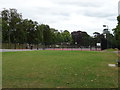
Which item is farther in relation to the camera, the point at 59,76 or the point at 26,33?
the point at 26,33

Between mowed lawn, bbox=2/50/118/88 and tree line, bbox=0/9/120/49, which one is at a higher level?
tree line, bbox=0/9/120/49

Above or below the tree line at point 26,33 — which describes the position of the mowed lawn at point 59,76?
below

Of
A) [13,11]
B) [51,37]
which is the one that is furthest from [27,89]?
[51,37]

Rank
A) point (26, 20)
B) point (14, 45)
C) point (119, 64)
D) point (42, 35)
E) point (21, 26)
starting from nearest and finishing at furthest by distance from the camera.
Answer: point (119, 64)
point (14, 45)
point (21, 26)
point (26, 20)
point (42, 35)

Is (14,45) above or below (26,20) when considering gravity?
below

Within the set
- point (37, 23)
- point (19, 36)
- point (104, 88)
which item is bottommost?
point (104, 88)

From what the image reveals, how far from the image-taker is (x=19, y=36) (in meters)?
72.3

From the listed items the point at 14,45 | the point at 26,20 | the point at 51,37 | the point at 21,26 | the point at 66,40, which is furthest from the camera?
the point at 66,40

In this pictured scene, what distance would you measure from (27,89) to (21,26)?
67.8m

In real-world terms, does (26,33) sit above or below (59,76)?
above

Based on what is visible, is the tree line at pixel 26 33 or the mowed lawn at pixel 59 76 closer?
the mowed lawn at pixel 59 76

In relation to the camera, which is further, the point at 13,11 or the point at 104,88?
the point at 13,11

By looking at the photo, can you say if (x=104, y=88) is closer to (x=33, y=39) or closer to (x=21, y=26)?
(x=21, y=26)

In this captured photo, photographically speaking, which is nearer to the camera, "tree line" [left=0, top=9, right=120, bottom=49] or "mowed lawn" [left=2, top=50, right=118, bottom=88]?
"mowed lawn" [left=2, top=50, right=118, bottom=88]
